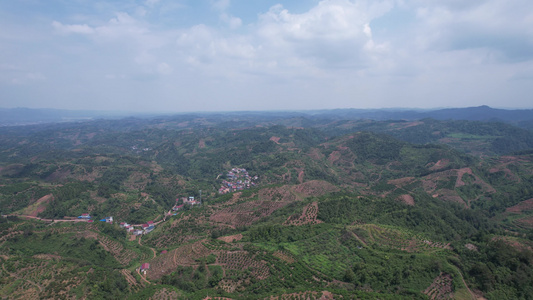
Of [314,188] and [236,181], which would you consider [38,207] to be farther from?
[314,188]

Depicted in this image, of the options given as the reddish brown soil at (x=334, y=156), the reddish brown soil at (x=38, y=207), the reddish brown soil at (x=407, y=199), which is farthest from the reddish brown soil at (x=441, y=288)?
the reddish brown soil at (x=334, y=156)

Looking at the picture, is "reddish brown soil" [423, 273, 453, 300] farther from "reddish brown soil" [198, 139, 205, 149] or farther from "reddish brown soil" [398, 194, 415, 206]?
"reddish brown soil" [198, 139, 205, 149]

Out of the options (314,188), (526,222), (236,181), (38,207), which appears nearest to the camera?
(526,222)

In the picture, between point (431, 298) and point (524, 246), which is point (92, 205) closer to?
point (431, 298)

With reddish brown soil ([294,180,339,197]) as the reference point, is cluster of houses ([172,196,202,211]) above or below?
below

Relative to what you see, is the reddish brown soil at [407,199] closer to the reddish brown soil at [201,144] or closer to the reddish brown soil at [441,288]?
the reddish brown soil at [441,288]

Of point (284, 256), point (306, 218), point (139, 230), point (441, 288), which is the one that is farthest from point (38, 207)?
point (441, 288)

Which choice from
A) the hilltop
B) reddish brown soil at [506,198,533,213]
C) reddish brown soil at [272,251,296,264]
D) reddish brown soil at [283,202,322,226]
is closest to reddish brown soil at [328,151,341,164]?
the hilltop
